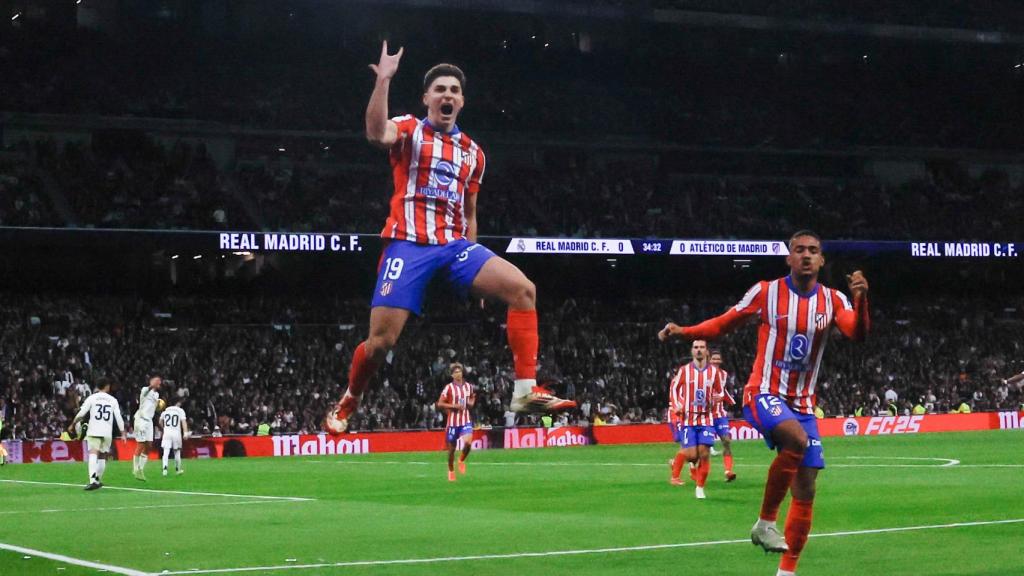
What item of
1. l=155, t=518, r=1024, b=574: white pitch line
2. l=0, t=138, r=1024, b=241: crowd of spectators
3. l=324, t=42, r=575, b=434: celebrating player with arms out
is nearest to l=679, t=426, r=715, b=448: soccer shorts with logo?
l=155, t=518, r=1024, b=574: white pitch line

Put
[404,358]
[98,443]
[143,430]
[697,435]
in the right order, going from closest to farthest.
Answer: [697,435] < [98,443] < [143,430] < [404,358]

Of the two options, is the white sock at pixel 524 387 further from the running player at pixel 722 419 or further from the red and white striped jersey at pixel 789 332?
the running player at pixel 722 419

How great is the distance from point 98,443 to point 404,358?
22.5 metres

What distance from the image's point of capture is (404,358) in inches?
1969

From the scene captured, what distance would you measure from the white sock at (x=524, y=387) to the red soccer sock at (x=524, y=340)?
2cm

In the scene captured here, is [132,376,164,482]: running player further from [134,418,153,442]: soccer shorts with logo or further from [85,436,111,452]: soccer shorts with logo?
[85,436,111,452]: soccer shorts with logo

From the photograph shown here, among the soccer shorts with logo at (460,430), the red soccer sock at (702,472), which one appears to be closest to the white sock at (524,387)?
the red soccer sock at (702,472)

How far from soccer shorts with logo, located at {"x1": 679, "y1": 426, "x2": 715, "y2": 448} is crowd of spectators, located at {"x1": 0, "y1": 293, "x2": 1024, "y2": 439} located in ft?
79.6

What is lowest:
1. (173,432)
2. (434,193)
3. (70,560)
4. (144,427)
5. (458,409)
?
(70,560)

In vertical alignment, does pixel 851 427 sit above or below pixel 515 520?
above

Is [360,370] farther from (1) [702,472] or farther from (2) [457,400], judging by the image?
(2) [457,400]

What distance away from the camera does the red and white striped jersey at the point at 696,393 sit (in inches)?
931

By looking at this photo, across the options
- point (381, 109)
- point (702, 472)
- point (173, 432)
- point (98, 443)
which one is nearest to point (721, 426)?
point (702, 472)

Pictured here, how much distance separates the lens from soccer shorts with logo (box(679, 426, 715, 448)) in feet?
76.6
